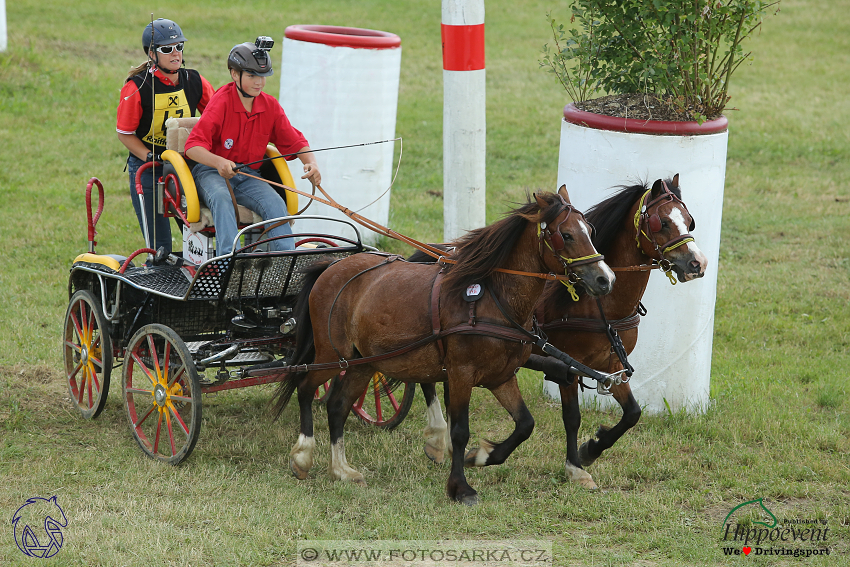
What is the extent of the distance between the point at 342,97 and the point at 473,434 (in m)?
4.05

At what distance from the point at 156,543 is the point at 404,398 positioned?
2.13 m

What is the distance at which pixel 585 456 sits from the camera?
5.15 meters

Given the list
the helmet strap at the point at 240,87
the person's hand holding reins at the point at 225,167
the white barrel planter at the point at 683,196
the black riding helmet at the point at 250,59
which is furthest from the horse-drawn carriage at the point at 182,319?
the white barrel planter at the point at 683,196

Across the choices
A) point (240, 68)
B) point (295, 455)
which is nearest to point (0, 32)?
point (240, 68)

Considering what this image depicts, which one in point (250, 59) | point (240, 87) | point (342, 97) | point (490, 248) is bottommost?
point (490, 248)

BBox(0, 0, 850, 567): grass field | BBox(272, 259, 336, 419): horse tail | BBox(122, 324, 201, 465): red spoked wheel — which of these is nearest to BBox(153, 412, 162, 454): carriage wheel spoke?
BBox(122, 324, 201, 465): red spoked wheel

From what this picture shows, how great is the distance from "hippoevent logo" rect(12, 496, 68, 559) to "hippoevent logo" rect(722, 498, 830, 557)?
3.11 meters

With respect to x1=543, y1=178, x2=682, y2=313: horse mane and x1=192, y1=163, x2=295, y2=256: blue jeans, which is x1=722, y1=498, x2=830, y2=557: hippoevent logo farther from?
x1=192, y1=163, x2=295, y2=256: blue jeans

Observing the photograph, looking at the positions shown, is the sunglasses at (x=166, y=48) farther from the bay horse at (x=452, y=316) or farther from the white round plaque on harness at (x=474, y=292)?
the white round plaque on harness at (x=474, y=292)

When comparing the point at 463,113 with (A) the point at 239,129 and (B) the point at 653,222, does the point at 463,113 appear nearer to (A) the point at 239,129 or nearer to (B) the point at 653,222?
(A) the point at 239,129

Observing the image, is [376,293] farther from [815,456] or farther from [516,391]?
[815,456]

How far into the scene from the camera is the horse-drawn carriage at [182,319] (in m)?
5.02


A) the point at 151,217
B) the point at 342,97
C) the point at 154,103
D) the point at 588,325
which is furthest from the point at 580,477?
the point at 342,97

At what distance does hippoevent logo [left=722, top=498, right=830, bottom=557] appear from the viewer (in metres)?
4.24
